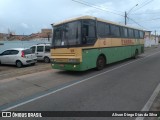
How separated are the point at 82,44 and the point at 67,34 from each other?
1.12 metres

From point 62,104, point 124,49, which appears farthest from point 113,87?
point 124,49

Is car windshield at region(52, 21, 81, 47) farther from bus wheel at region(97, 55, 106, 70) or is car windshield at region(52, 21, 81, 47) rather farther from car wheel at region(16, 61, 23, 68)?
car wheel at region(16, 61, 23, 68)

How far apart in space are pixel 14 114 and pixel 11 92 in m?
2.81

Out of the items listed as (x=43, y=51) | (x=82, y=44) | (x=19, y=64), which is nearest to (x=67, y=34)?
(x=82, y=44)

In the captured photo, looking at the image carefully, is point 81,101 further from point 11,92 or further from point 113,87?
point 11,92

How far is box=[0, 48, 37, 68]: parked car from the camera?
17656mm

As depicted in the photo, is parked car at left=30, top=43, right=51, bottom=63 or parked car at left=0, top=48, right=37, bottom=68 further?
parked car at left=30, top=43, right=51, bottom=63

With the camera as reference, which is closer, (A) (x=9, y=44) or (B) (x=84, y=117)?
(B) (x=84, y=117)

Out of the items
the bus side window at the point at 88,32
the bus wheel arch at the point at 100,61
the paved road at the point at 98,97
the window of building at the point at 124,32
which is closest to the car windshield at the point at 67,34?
the bus side window at the point at 88,32

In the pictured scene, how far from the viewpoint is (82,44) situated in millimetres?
11891

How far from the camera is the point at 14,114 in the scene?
6.15m

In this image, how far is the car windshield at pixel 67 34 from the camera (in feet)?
39.2

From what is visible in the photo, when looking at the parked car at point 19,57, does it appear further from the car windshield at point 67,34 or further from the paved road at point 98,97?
the paved road at point 98,97

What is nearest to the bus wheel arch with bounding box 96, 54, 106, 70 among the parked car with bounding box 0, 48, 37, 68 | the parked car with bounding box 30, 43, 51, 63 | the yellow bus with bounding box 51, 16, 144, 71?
the yellow bus with bounding box 51, 16, 144, 71
